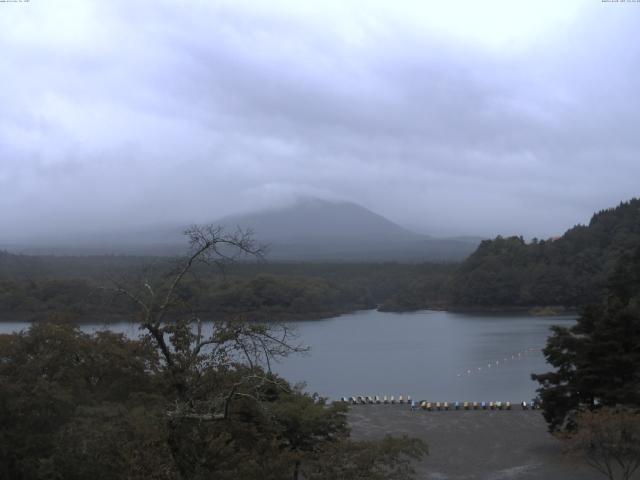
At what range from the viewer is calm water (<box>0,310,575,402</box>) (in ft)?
75.2

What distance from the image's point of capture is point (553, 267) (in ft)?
175

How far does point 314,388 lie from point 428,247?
4665 inches

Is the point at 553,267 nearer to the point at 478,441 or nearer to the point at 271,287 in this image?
the point at 271,287

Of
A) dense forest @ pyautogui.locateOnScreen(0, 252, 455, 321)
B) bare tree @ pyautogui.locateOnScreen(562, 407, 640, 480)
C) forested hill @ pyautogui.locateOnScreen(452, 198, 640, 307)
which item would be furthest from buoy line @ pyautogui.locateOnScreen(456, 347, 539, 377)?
forested hill @ pyautogui.locateOnScreen(452, 198, 640, 307)

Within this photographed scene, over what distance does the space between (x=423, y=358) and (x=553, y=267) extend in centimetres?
2678

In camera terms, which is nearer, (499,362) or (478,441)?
(478,441)

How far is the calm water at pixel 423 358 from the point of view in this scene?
2291cm

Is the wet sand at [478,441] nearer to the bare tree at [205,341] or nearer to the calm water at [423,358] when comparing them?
the calm water at [423,358]

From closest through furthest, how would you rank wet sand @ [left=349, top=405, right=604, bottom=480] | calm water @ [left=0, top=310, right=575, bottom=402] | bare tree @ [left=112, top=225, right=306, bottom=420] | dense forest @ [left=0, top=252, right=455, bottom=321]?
bare tree @ [left=112, top=225, right=306, bottom=420] < wet sand @ [left=349, top=405, right=604, bottom=480] < calm water @ [left=0, top=310, right=575, bottom=402] < dense forest @ [left=0, top=252, right=455, bottom=321]

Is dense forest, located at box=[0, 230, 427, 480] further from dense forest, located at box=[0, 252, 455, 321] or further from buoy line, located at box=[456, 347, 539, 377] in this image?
buoy line, located at box=[456, 347, 539, 377]

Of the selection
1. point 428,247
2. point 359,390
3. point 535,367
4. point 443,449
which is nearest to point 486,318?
point 535,367

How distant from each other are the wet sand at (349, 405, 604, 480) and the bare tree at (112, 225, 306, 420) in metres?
7.46

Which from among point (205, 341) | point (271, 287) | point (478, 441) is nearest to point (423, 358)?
point (271, 287)

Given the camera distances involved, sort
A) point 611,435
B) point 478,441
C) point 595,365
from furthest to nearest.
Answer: point 478,441
point 595,365
point 611,435
